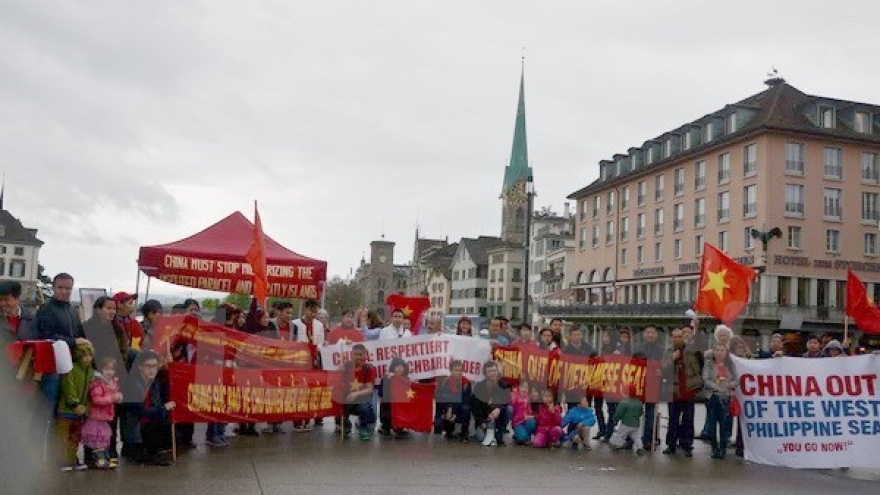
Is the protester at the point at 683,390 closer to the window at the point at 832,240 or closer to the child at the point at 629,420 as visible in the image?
the child at the point at 629,420

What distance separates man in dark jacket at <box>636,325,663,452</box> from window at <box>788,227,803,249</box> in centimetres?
4709

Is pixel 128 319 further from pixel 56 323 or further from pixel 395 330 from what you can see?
pixel 395 330

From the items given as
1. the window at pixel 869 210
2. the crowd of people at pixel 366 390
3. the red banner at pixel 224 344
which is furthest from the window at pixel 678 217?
the red banner at pixel 224 344

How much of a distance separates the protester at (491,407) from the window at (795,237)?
158 feet

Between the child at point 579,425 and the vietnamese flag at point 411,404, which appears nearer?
the child at point 579,425

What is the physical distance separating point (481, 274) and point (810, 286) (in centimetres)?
6778

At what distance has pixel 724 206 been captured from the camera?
6006 cm

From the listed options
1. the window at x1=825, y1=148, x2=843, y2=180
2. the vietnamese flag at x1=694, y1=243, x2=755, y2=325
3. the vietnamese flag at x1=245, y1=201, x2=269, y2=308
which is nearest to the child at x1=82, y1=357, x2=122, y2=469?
the vietnamese flag at x1=245, y1=201, x2=269, y2=308

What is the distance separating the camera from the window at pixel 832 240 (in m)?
57.3

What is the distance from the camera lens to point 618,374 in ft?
43.9

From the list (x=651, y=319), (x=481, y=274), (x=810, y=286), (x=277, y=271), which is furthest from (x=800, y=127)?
(x=481, y=274)

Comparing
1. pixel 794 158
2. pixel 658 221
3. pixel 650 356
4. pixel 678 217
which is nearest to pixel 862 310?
pixel 650 356

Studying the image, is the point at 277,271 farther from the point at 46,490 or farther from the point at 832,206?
the point at 832,206

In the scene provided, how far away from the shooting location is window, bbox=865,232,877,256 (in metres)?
58.1
